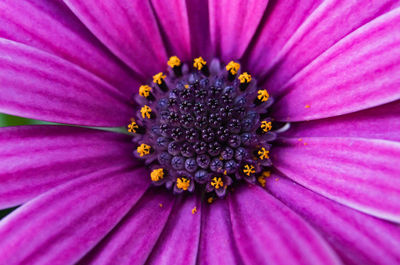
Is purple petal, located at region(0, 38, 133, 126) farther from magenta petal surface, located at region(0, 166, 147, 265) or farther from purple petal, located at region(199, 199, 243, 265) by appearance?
purple petal, located at region(199, 199, 243, 265)

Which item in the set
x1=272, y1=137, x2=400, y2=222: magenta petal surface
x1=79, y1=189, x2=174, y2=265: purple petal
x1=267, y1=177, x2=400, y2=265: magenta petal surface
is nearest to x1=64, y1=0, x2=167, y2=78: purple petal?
x1=79, y1=189, x2=174, y2=265: purple petal

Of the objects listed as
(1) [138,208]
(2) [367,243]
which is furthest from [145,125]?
(2) [367,243]

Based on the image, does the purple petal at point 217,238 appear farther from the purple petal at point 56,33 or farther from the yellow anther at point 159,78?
the purple petal at point 56,33

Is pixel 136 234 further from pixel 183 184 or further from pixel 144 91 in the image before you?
pixel 144 91

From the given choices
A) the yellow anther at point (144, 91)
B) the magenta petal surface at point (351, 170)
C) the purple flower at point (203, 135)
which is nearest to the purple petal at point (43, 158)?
the purple flower at point (203, 135)

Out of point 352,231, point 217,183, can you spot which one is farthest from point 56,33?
point 352,231
